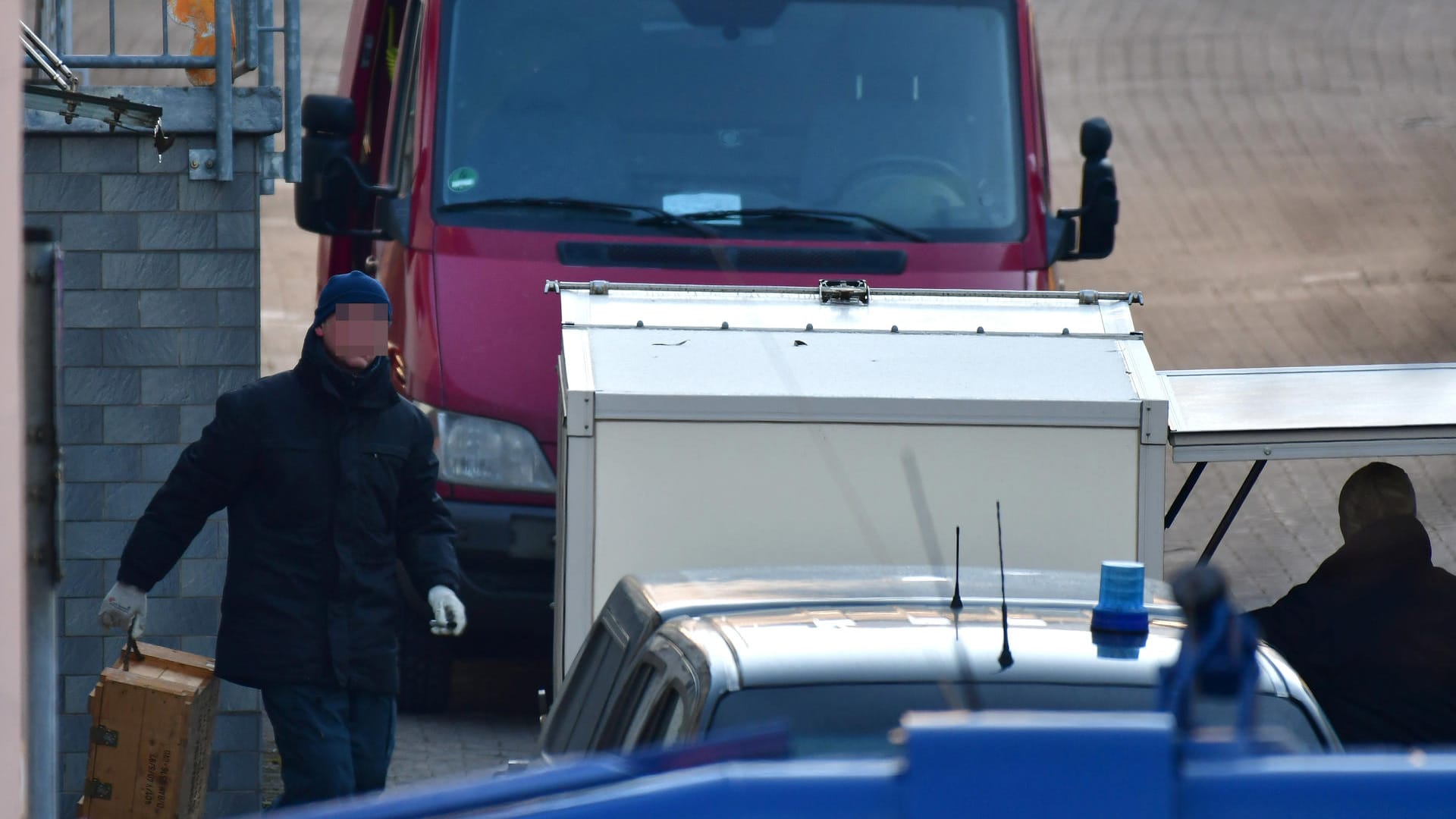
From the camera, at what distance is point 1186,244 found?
26.7 metres

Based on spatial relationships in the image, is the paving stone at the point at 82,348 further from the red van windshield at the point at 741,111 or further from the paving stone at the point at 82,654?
the red van windshield at the point at 741,111

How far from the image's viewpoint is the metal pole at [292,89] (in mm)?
6991

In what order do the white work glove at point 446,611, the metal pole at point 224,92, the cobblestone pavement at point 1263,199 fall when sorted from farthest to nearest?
1. the cobblestone pavement at point 1263,199
2. the metal pole at point 224,92
3. the white work glove at point 446,611

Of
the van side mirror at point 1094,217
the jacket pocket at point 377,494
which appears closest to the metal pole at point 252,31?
the jacket pocket at point 377,494

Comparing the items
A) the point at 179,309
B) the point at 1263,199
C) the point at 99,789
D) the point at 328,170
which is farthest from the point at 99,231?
the point at 1263,199

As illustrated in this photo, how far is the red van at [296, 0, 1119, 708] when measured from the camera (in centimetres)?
734

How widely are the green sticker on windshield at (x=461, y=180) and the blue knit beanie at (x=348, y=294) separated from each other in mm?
2007

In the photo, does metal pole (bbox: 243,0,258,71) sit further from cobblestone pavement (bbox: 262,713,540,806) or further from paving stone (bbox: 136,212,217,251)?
cobblestone pavement (bbox: 262,713,540,806)

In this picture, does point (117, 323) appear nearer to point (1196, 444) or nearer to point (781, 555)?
point (781, 555)

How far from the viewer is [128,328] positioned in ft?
22.3

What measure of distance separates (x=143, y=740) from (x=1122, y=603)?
143 inches

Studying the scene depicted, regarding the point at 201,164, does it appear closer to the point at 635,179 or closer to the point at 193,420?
the point at 193,420

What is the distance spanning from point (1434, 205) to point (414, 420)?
82.3 ft

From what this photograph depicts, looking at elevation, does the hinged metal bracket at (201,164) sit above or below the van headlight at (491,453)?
above
